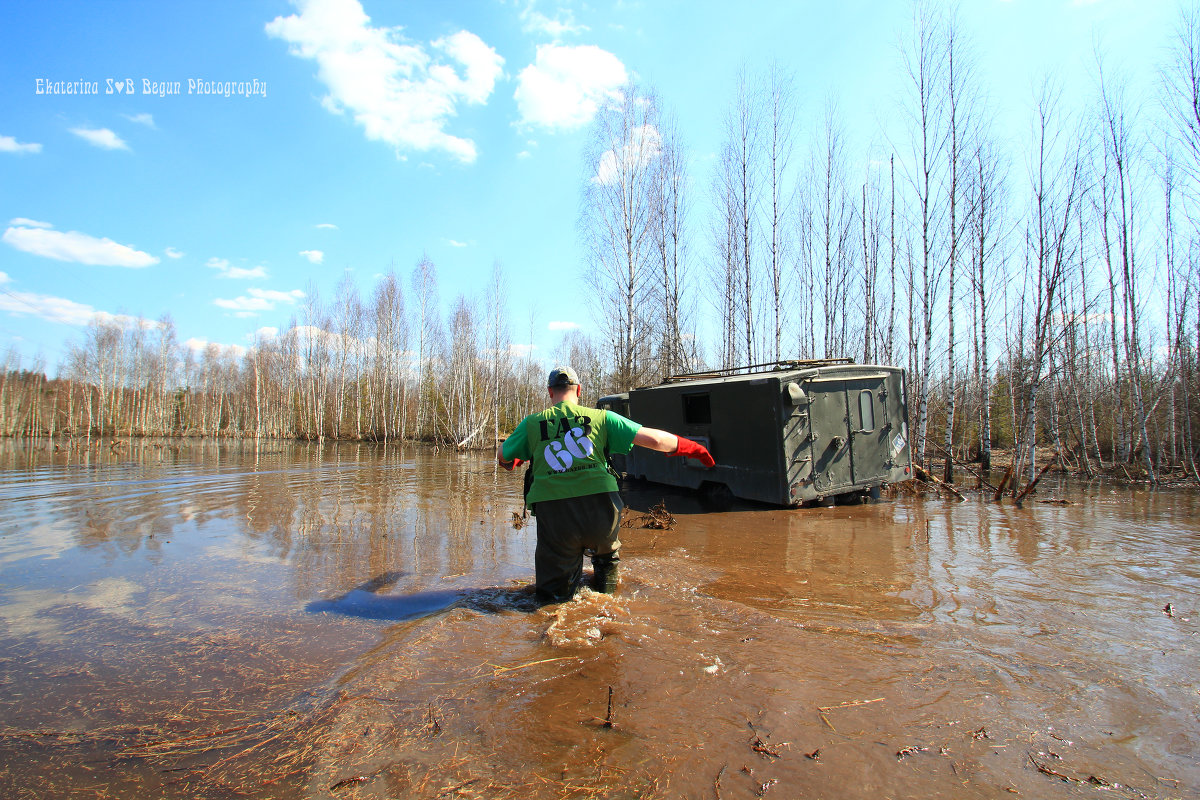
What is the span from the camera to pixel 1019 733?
92.2 inches

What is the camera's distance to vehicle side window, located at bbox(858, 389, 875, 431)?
29.5 feet

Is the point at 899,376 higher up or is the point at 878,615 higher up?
the point at 899,376

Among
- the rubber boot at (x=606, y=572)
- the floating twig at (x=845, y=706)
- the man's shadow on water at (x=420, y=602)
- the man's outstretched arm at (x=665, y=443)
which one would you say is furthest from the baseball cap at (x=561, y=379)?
the floating twig at (x=845, y=706)

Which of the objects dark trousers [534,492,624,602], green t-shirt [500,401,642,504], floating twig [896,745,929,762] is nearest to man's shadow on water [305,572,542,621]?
dark trousers [534,492,624,602]

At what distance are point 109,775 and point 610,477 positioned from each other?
2834 mm

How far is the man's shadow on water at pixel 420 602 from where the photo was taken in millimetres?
4121

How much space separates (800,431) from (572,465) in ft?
17.8

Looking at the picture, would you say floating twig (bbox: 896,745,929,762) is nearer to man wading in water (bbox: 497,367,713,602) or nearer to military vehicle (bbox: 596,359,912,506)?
man wading in water (bbox: 497,367,713,602)

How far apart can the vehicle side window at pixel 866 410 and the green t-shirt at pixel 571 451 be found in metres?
6.47

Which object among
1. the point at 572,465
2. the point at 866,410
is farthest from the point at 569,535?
the point at 866,410

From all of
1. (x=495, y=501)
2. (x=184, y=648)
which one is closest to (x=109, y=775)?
(x=184, y=648)

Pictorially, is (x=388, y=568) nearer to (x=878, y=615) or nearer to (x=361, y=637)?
(x=361, y=637)

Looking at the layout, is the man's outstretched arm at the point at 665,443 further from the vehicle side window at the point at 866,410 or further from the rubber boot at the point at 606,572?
the vehicle side window at the point at 866,410

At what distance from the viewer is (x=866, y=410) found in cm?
905
